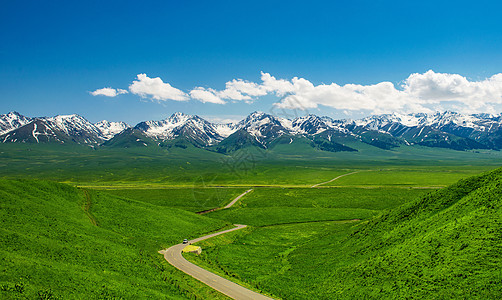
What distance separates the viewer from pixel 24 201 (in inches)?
1989

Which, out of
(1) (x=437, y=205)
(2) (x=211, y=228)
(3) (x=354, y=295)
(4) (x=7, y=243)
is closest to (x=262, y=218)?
(2) (x=211, y=228)

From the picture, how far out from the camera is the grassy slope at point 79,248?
2730cm

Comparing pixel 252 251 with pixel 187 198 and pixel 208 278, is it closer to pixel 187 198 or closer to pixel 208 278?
pixel 208 278

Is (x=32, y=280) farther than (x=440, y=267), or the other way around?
(x=440, y=267)

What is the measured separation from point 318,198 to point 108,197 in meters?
84.7

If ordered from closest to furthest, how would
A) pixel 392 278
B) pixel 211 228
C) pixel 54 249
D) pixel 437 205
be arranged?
pixel 392 278
pixel 54 249
pixel 437 205
pixel 211 228

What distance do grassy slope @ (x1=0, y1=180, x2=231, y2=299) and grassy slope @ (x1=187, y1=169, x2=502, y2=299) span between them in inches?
428

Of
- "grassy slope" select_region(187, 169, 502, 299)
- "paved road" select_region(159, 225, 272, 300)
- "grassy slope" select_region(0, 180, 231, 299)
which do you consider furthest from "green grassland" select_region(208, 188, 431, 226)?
"paved road" select_region(159, 225, 272, 300)

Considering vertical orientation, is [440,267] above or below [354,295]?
above

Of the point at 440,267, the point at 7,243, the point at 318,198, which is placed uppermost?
the point at 7,243

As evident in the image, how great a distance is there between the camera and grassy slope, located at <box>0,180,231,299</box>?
2730cm

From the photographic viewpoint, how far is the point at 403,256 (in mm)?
33594

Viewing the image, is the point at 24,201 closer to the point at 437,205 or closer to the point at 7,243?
the point at 7,243

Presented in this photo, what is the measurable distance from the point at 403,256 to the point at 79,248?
44863 mm
